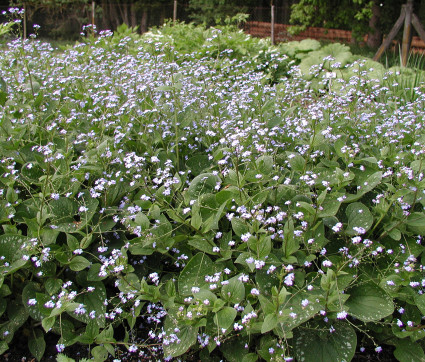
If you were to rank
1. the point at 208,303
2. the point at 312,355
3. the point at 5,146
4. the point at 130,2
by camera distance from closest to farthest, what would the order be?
the point at 208,303 → the point at 312,355 → the point at 5,146 → the point at 130,2

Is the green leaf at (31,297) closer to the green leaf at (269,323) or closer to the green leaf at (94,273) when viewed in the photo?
the green leaf at (94,273)

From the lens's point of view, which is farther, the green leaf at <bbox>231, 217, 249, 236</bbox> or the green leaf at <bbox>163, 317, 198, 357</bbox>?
the green leaf at <bbox>231, 217, 249, 236</bbox>

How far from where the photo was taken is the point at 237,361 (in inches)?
86.7

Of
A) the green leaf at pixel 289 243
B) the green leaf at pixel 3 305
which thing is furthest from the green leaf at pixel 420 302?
the green leaf at pixel 3 305

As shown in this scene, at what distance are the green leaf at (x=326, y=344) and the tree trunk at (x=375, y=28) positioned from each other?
14.1 m

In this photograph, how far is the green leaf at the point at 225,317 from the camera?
6.60ft

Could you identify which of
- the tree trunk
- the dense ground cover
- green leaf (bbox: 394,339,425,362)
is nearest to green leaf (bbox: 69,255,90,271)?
the dense ground cover

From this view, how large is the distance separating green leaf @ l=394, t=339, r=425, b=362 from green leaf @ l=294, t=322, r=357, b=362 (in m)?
0.26

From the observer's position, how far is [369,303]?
7.27ft

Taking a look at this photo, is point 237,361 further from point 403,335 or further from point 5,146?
point 5,146

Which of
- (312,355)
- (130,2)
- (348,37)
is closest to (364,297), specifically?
(312,355)

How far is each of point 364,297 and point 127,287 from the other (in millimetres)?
1264

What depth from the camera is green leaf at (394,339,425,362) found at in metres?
2.18

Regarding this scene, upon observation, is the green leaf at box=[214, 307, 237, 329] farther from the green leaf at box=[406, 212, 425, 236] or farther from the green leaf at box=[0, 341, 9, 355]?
the green leaf at box=[0, 341, 9, 355]
